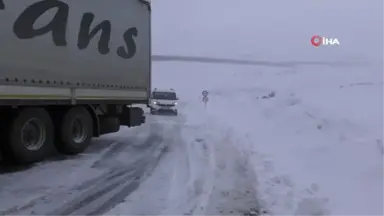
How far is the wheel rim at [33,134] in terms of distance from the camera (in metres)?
9.52

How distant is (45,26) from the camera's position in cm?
951

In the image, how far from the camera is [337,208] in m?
6.39

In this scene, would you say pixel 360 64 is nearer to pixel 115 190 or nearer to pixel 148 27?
pixel 148 27

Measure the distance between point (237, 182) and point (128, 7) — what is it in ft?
20.4

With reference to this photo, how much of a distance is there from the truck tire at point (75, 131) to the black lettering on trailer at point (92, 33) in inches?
60.7

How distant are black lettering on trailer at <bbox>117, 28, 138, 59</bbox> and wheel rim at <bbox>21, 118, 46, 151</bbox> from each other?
324cm

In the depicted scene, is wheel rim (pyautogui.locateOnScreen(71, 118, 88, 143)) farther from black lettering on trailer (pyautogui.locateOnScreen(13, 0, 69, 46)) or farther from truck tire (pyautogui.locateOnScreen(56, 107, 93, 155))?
black lettering on trailer (pyautogui.locateOnScreen(13, 0, 69, 46))

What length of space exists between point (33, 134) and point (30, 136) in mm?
93

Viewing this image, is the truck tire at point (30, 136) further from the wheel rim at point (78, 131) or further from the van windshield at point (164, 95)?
the van windshield at point (164, 95)

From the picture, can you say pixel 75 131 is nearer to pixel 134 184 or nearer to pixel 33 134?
pixel 33 134

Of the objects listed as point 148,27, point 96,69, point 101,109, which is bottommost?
point 101,109

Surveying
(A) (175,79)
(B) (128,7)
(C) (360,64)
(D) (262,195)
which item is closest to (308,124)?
(B) (128,7)

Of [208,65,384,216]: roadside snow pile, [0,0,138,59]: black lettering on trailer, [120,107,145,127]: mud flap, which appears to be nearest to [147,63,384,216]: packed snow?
[208,65,384,216]: roadside snow pile

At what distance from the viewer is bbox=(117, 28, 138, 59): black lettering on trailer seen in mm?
12430
